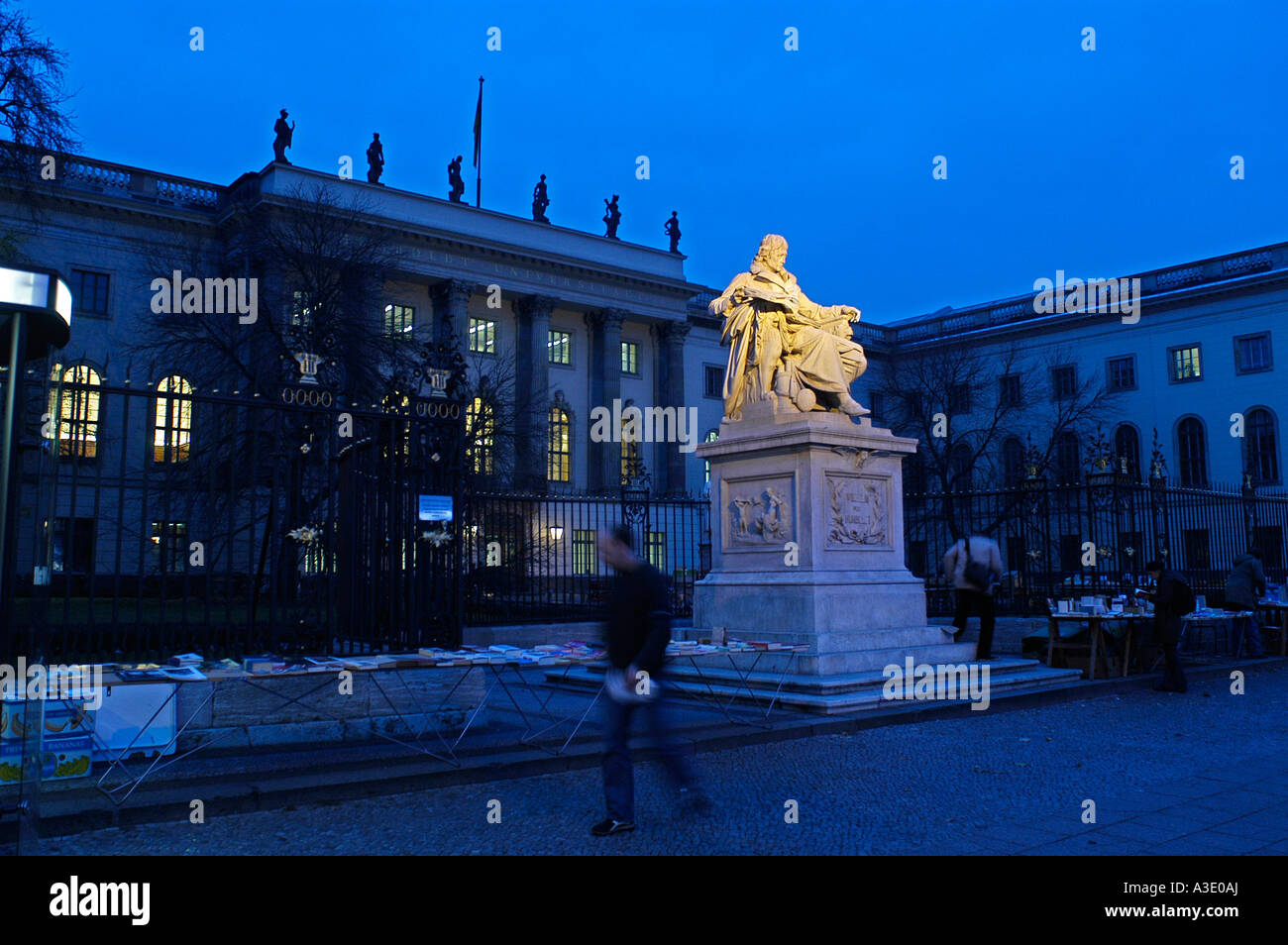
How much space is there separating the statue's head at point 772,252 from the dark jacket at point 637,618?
8.36m

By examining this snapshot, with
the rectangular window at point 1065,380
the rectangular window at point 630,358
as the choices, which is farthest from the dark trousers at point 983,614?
the rectangular window at point 630,358

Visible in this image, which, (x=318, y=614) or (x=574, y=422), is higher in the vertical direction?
(x=574, y=422)

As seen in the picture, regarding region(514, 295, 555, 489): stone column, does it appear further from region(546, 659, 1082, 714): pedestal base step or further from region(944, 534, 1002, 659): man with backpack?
region(546, 659, 1082, 714): pedestal base step

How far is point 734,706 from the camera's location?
1155 centimetres

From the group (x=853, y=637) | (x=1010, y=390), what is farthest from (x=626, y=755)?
(x=1010, y=390)

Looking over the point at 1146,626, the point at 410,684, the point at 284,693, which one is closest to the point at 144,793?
the point at 284,693

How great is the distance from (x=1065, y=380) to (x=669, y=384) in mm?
21176

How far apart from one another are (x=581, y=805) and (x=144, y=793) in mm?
2913

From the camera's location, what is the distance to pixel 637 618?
6.67m

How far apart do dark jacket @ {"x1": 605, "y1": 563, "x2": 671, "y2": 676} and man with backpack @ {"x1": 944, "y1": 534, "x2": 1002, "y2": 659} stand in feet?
27.7

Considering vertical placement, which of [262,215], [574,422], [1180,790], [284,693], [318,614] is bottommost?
[1180,790]

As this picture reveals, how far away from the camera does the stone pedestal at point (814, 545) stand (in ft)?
40.9

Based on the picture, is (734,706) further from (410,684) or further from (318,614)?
(318,614)

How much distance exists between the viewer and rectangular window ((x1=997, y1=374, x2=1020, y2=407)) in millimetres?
49188
